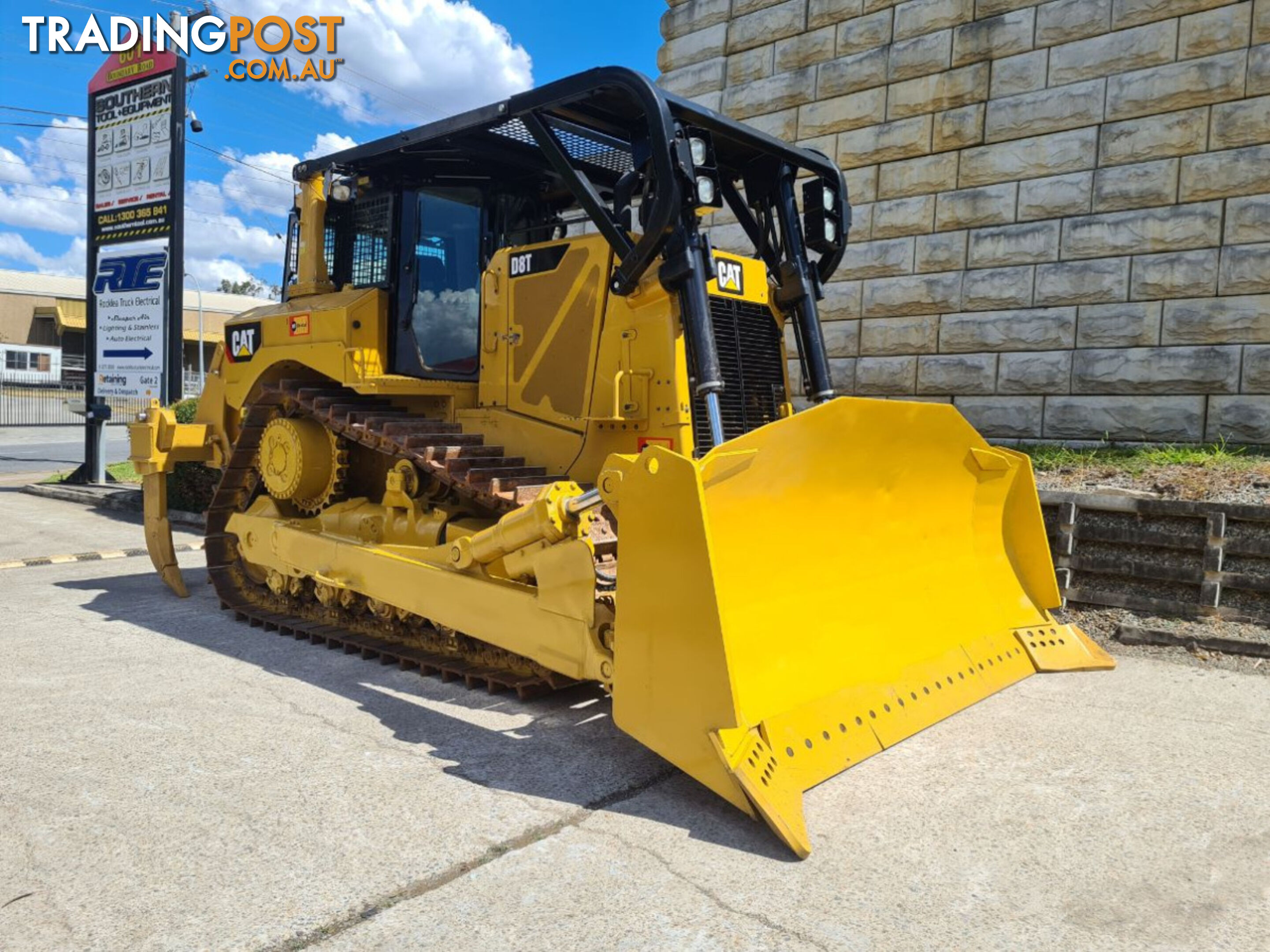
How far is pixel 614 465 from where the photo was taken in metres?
3.63

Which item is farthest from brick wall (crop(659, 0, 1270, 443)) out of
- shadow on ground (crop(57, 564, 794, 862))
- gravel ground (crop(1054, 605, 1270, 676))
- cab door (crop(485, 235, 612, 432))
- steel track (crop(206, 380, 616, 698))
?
shadow on ground (crop(57, 564, 794, 862))

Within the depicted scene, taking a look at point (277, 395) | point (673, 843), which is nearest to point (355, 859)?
point (673, 843)

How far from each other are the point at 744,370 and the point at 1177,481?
3.30 m

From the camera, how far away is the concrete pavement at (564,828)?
2.55 meters

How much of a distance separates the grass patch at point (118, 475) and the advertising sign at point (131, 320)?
1607mm

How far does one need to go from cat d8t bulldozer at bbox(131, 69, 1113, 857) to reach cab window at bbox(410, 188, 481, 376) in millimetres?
16

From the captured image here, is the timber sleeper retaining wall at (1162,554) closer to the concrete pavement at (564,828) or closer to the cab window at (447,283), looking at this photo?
the concrete pavement at (564,828)

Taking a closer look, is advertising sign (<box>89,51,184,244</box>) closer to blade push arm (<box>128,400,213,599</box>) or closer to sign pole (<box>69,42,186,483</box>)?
sign pole (<box>69,42,186,483</box>)

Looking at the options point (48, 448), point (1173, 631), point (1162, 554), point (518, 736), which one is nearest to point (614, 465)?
point (518, 736)

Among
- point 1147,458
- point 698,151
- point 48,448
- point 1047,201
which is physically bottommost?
point 48,448

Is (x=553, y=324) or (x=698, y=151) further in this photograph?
(x=553, y=324)

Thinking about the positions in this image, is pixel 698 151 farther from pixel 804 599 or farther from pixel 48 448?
pixel 48 448

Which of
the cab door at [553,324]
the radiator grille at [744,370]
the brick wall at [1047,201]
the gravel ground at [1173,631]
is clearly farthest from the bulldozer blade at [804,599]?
the brick wall at [1047,201]

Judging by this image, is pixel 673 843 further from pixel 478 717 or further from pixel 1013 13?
pixel 1013 13
